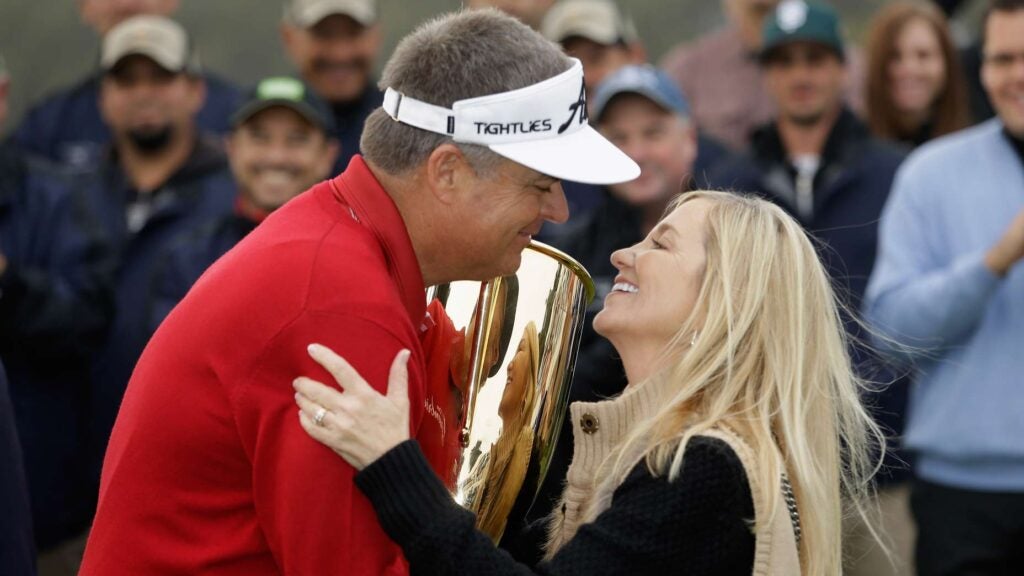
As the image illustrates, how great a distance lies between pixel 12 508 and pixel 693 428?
1.77 metres

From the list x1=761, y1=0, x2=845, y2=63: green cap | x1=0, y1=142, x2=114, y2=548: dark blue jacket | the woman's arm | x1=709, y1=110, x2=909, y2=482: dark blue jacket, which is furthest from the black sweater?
x1=761, y1=0, x2=845, y2=63: green cap

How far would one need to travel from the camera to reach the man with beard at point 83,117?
27.1 feet

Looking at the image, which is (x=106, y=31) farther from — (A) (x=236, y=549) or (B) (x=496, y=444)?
(A) (x=236, y=549)

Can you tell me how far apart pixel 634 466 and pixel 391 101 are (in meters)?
1.02

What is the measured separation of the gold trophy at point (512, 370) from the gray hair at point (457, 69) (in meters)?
0.64

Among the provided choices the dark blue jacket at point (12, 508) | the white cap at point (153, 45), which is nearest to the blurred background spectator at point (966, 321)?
the dark blue jacket at point (12, 508)

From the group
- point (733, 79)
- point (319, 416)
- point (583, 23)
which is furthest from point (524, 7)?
point (319, 416)

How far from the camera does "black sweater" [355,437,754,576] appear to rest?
3.48m

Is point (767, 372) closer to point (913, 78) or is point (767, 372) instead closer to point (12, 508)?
point (12, 508)

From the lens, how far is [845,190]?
22.6ft

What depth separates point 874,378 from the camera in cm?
667

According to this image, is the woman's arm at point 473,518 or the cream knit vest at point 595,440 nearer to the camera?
the woman's arm at point 473,518

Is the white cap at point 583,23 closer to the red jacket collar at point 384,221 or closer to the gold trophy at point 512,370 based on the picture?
the gold trophy at point 512,370

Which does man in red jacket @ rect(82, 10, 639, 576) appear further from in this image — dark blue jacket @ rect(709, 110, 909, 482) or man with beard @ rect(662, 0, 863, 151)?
man with beard @ rect(662, 0, 863, 151)
